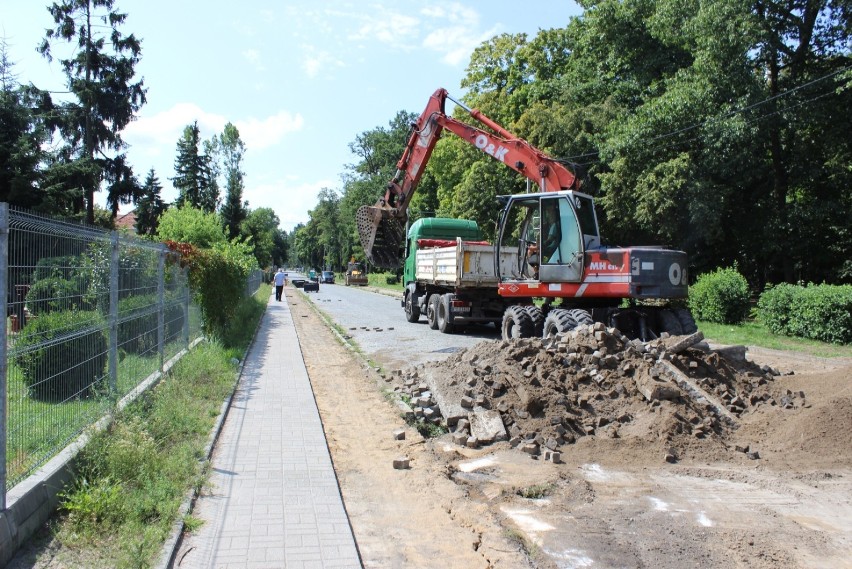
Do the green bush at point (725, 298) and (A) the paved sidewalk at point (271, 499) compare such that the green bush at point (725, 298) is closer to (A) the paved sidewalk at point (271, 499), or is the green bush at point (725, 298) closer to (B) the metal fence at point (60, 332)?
(A) the paved sidewalk at point (271, 499)

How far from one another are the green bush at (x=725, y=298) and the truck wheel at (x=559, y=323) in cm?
929

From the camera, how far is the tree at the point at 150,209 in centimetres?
3816

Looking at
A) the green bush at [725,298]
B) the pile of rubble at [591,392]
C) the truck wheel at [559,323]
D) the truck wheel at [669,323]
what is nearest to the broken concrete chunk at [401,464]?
the pile of rubble at [591,392]

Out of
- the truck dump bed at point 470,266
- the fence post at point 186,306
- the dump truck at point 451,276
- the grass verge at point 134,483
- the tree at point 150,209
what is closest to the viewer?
the grass verge at point 134,483

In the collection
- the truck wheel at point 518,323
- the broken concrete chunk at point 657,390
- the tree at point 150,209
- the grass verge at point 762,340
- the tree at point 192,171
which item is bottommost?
the grass verge at point 762,340

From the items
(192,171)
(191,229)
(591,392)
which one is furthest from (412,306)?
(192,171)

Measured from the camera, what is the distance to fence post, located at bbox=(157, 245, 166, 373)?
9.60m

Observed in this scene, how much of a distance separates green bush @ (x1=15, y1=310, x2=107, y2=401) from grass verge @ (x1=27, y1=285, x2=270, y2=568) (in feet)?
1.63

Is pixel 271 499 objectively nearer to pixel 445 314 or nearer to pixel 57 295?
pixel 57 295

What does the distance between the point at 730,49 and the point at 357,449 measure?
19.9 metres

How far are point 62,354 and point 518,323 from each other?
30.5ft

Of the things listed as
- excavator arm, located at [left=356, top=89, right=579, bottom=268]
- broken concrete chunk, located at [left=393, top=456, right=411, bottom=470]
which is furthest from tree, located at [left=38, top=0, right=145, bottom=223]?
broken concrete chunk, located at [left=393, top=456, right=411, bottom=470]

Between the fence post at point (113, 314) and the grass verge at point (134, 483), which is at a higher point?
the fence post at point (113, 314)

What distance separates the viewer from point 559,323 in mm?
11812
